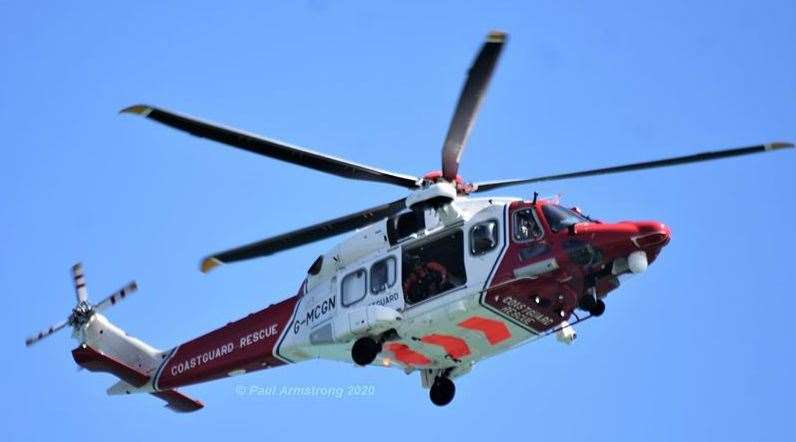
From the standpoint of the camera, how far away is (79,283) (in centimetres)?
2278

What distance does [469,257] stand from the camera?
1889 centimetres

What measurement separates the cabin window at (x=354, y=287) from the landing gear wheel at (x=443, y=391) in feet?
6.77

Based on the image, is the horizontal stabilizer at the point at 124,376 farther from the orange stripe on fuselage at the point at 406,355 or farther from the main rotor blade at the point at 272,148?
the main rotor blade at the point at 272,148

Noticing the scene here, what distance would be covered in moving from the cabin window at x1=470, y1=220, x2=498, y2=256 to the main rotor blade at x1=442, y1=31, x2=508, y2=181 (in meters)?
0.93

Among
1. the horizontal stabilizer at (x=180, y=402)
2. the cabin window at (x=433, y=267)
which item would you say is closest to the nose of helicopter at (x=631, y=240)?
the cabin window at (x=433, y=267)

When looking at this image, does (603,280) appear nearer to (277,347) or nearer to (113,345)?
(277,347)

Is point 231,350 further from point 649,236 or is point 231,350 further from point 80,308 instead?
point 649,236

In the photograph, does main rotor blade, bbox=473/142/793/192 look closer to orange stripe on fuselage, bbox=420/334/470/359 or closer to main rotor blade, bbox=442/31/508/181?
main rotor blade, bbox=442/31/508/181

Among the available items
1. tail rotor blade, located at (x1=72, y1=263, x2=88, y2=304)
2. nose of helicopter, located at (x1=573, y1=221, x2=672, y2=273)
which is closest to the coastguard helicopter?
nose of helicopter, located at (x1=573, y1=221, x2=672, y2=273)

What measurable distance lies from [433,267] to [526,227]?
1.60 meters

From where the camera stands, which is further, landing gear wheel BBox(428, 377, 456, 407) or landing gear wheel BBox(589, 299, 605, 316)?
landing gear wheel BBox(428, 377, 456, 407)

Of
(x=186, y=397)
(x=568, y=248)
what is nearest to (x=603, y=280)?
(x=568, y=248)

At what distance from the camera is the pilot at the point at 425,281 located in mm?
19000

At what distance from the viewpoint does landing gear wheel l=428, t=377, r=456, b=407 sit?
20453mm
